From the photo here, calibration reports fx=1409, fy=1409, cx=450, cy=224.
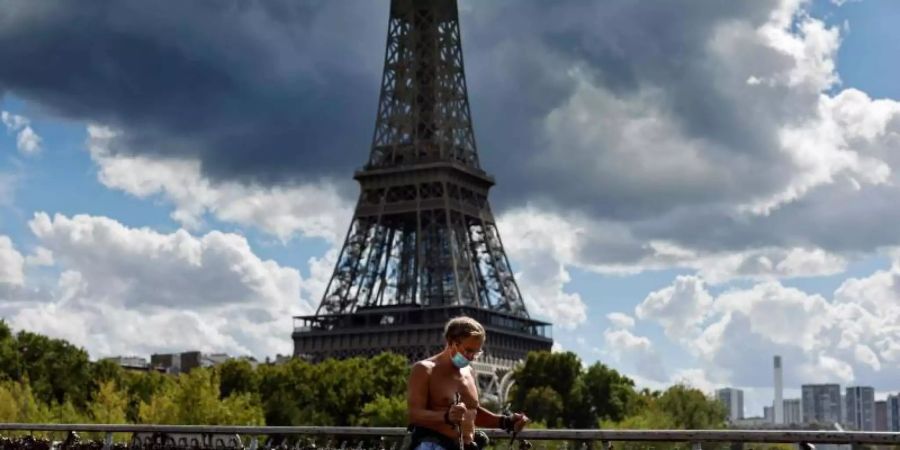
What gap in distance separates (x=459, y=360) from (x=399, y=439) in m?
8.63

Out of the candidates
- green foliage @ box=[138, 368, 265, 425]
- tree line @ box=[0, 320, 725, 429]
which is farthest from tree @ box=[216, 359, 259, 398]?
green foliage @ box=[138, 368, 265, 425]

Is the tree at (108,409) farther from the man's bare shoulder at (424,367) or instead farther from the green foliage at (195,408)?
the man's bare shoulder at (424,367)

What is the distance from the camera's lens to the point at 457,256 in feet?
396

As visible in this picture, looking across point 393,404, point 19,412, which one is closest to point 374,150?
point 393,404

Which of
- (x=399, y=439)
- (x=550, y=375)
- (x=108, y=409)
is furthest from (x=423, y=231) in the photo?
(x=399, y=439)

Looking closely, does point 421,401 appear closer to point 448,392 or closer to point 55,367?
point 448,392

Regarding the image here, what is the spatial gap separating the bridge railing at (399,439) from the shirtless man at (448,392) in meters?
2.44

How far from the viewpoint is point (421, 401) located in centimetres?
1116

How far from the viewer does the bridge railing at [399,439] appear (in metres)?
13.6

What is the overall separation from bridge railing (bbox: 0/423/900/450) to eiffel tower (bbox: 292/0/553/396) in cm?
9244

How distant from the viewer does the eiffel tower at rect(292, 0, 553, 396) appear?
120 m

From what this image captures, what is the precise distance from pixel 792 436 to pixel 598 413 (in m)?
91.2

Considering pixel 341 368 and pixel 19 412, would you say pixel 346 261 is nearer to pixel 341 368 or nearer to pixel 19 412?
pixel 341 368

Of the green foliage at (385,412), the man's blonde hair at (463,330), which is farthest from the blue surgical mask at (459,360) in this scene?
the green foliage at (385,412)
